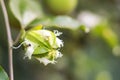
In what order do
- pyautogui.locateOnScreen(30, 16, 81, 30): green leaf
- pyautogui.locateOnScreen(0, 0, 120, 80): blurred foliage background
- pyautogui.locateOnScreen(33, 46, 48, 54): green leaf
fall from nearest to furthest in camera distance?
pyautogui.locateOnScreen(33, 46, 48, 54): green leaf → pyautogui.locateOnScreen(30, 16, 81, 30): green leaf → pyautogui.locateOnScreen(0, 0, 120, 80): blurred foliage background

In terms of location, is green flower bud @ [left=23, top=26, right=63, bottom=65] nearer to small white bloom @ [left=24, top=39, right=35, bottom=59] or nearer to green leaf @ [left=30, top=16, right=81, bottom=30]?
small white bloom @ [left=24, top=39, right=35, bottom=59]

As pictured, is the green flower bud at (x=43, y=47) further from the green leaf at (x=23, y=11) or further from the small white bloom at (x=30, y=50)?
the green leaf at (x=23, y=11)

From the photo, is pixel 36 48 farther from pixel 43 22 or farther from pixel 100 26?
pixel 100 26

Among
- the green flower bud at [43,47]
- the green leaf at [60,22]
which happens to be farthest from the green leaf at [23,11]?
the green flower bud at [43,47]

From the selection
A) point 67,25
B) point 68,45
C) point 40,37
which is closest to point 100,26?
point 68,45

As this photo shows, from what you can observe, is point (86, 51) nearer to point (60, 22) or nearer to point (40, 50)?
point (60, 22)

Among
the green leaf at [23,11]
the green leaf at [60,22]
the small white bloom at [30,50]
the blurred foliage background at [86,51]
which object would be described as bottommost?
the blurred foliage background at [86,51]

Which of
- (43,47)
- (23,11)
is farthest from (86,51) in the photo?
(43,47)

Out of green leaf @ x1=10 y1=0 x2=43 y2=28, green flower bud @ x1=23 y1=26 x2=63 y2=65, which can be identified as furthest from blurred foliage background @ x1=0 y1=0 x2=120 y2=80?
green flower bud @ x1=23 y1=26 x2=63 y2=65
